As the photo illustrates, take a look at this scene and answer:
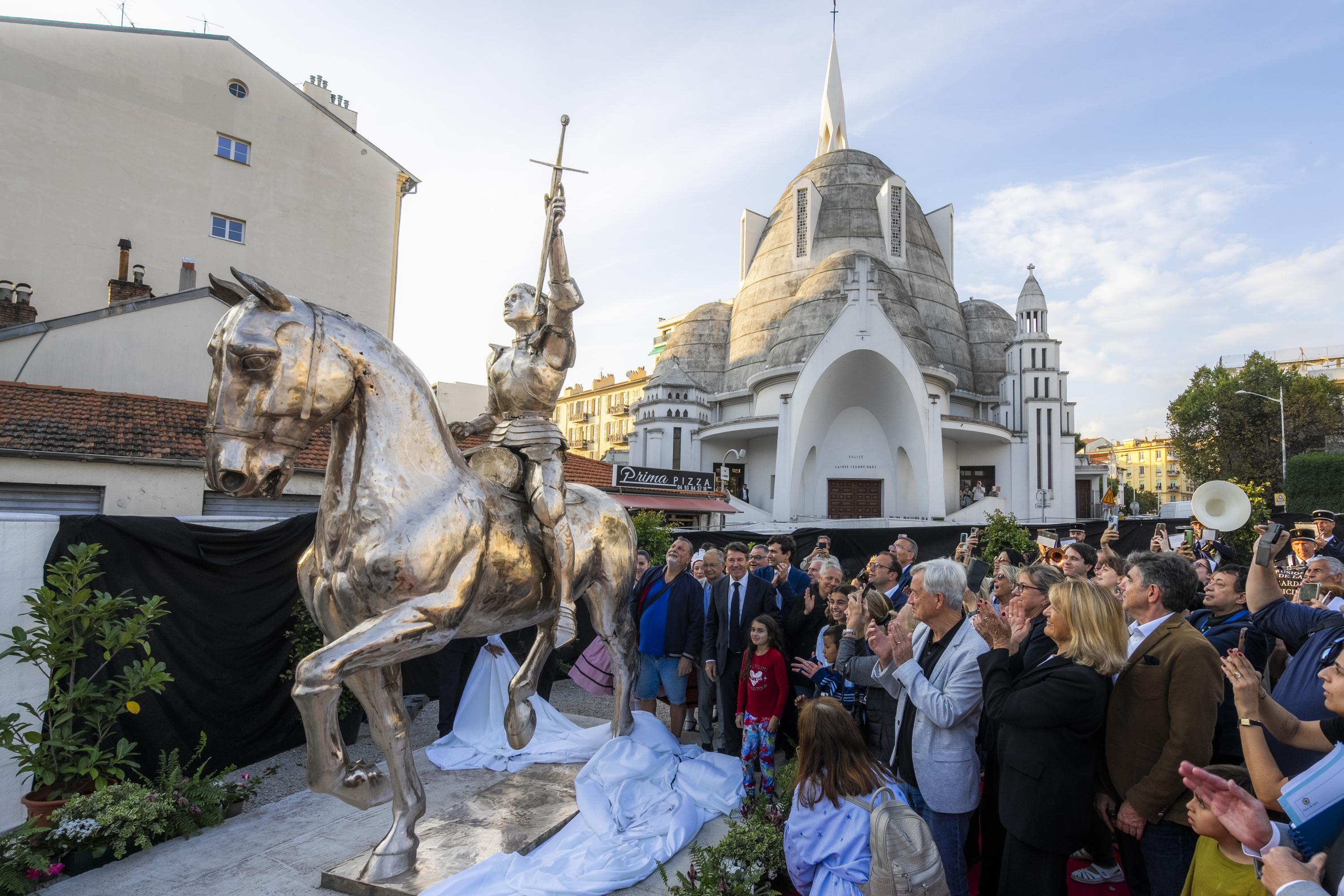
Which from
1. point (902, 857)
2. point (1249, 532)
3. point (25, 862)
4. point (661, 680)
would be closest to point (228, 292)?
point (25, 862)

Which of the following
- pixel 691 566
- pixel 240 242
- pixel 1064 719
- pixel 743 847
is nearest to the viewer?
pixel 1064 719

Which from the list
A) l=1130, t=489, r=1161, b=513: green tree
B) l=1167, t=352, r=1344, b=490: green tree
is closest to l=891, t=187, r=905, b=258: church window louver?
l=1167, t=352, r=1344, b=490: green tree

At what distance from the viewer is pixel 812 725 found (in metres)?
3.46

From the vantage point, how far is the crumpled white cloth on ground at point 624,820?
154 inches

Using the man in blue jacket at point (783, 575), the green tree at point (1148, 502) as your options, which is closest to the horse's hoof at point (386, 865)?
the man in blue jacket at point (783, 575)

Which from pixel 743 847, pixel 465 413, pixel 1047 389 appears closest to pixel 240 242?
pixel 465 413

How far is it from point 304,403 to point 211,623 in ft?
13.7

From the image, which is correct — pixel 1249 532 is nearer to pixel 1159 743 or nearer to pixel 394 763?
pixel 1159 743

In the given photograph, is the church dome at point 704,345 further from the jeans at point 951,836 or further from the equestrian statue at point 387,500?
the jeans at point 951,836

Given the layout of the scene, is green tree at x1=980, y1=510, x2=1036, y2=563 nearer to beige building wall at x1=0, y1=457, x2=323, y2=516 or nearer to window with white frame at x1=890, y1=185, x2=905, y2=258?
beige building wall at x1=0, y1=457, x2=323, y2=516

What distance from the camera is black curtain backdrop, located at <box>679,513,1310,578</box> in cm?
1678

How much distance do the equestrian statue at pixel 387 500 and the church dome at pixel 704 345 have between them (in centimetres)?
4039

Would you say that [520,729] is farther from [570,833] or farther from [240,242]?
[240,242]

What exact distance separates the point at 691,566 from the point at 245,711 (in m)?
4.79
